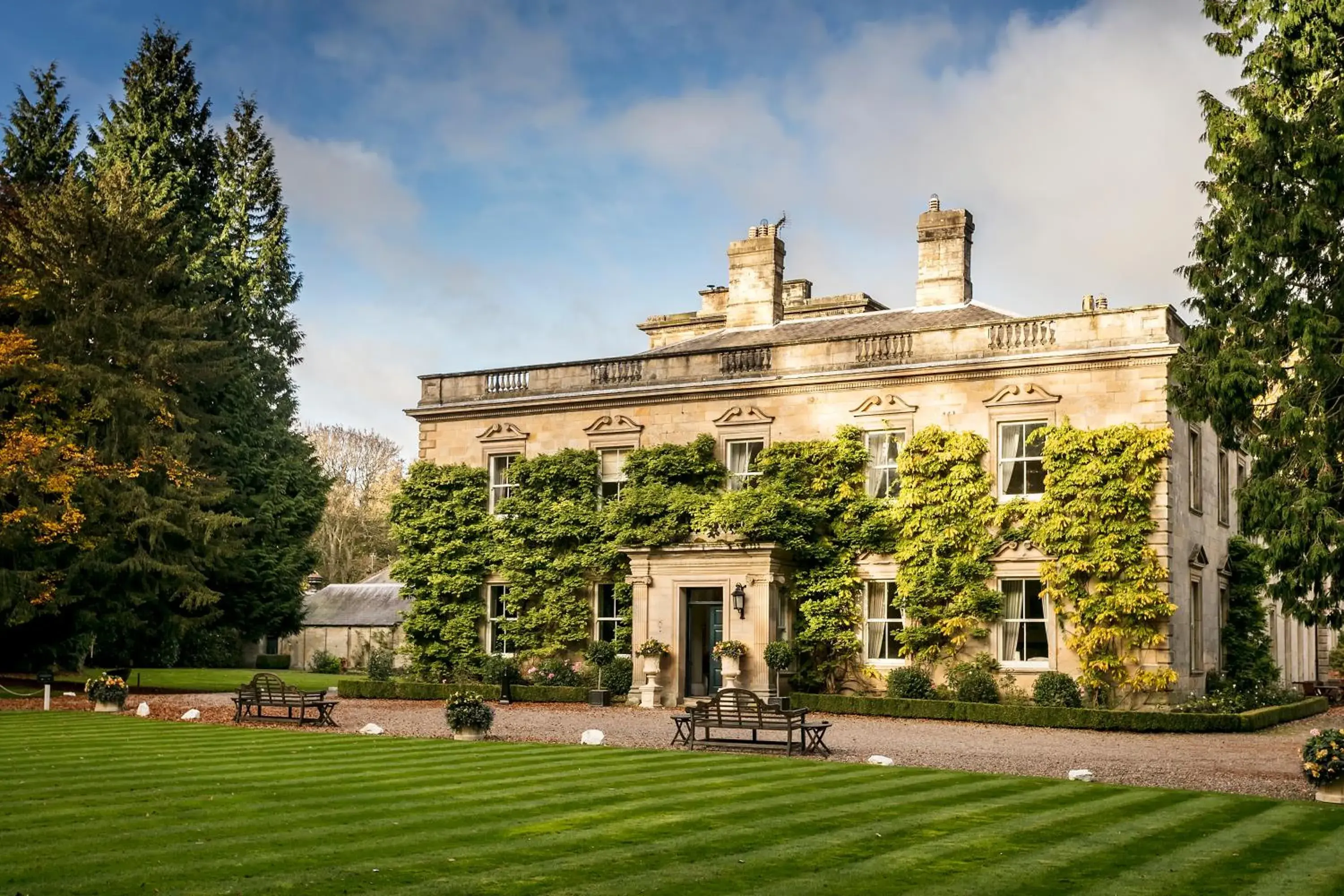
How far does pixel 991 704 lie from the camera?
25312 millimetres

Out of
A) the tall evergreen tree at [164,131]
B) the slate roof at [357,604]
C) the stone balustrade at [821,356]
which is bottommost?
the slate roof at [357,604]

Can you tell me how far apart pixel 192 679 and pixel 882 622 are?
22033 mm

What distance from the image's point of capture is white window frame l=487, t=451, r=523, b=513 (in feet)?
111

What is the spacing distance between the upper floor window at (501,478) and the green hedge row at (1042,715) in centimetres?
992

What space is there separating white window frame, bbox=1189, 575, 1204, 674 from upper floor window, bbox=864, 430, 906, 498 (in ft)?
21.8

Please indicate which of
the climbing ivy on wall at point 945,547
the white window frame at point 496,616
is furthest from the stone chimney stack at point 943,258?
the white window frame at point 496,616

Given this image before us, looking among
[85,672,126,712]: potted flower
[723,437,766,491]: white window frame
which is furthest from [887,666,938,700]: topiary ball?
[85,672,126,712]: potted flower

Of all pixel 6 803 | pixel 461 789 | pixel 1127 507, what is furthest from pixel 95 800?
pixel 1127 507

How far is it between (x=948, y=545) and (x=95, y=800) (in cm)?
1968

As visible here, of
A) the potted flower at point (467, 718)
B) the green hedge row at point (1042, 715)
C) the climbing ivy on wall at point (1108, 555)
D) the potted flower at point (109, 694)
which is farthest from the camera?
the climbing ivy on wall at point (1108, 555)

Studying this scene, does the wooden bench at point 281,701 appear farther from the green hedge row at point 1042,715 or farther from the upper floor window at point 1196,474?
the upper floor window at point 1196,474

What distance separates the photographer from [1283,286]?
61.2ft

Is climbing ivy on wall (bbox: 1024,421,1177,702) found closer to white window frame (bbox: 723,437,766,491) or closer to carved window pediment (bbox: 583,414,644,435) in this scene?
white window frame (bbox: 723,437,766,491)

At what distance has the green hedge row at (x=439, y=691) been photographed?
30.1m
